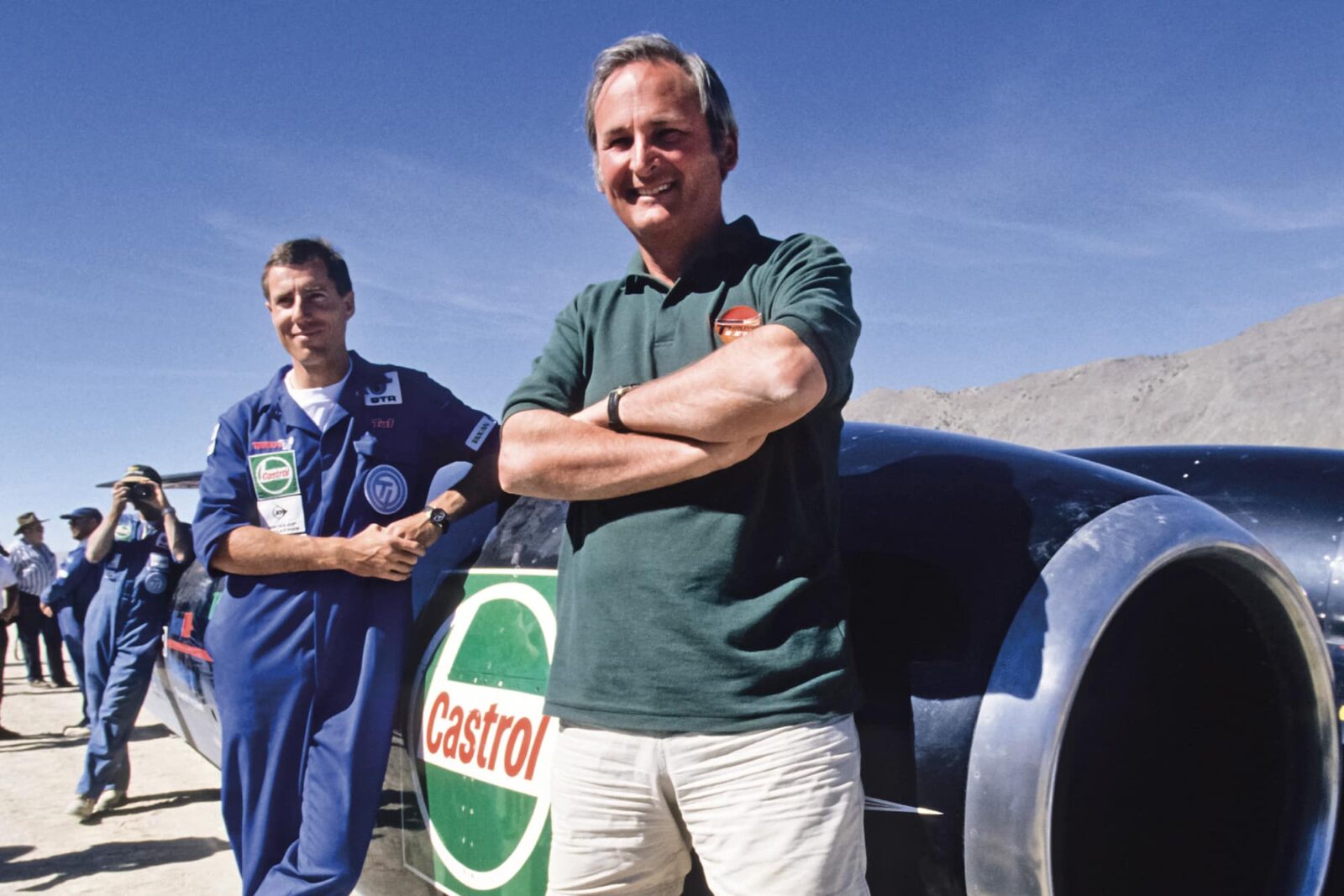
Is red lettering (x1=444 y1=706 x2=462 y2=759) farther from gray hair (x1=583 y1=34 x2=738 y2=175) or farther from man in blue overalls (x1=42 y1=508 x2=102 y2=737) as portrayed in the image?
man in blue overalls (x1=42 y1=508 x2=102 y2=737)

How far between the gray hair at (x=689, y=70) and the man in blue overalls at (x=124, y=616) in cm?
431

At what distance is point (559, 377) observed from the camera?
184 cm

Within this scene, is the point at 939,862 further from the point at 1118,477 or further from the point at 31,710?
the point at 31,710

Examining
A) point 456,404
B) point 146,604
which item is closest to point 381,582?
point 456,404

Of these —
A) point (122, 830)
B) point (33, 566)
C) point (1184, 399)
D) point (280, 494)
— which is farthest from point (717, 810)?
point (1184, 399)

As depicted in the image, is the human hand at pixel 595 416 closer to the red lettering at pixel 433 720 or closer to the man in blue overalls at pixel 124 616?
the red lettering at pixel 433 720

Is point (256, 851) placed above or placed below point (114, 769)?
above

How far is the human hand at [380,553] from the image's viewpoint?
2.45m

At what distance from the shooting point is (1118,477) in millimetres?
2008

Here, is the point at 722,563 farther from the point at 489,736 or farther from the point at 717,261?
the point at 489,736

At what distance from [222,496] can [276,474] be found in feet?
0.51

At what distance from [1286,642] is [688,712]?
124cm

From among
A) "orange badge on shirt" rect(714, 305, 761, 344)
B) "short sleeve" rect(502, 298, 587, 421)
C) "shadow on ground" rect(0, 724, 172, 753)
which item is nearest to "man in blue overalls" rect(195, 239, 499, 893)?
"short sleeve" rect(502, 298, 587, 421)

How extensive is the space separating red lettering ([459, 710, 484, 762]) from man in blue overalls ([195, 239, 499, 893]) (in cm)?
32
